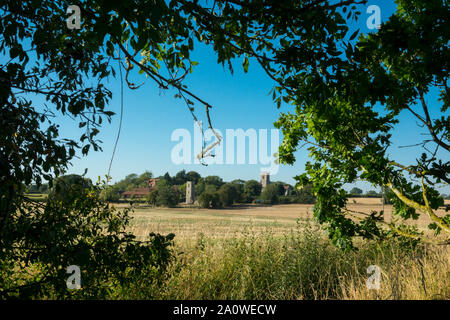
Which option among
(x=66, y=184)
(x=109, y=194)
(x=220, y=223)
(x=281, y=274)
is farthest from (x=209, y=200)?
(x=66, y=184)

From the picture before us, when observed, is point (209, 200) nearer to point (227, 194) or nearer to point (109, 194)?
point (227, 194)

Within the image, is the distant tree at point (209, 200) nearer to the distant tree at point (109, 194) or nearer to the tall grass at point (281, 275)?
the tall grass at point (281, 275)

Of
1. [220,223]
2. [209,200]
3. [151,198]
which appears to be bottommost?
[220,223]

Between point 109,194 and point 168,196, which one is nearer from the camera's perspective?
point 109,194

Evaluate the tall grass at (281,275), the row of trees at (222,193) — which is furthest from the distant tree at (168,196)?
the tall grass at (281,275)

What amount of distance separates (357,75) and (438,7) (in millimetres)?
1835

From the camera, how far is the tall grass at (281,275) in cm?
405

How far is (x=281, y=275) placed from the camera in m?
5.11

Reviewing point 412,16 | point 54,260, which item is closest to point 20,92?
point 54,260

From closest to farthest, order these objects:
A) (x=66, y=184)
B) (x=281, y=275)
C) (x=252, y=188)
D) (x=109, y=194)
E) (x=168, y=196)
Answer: (x=66, y=184) < (x=109, y=194) < (x=281, y=275) < (x=168, y=196) < (x=252, y=188)

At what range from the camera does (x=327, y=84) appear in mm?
2416

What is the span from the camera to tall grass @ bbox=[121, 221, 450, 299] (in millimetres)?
4047

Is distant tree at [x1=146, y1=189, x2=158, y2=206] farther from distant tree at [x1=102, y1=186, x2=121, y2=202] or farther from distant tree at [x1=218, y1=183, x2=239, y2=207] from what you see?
distant tree at [x1=218, y1=183, x2=239, y2=207]
